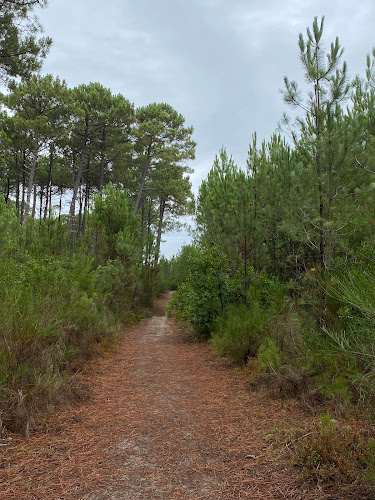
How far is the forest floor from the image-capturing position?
7.70ft

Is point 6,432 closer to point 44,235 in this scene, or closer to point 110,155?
point 44,235

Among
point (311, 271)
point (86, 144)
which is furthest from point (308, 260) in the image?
point (86, 144)

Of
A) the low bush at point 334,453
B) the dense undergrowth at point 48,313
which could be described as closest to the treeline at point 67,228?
the dense undergrowth at point 48,313

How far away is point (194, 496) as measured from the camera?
2299 mm

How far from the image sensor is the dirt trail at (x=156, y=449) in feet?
7.72

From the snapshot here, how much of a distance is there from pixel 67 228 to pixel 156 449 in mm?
14211

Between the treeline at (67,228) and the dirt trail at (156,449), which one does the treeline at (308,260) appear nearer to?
the dirt trail at (156,449)

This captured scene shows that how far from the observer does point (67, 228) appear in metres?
15.9

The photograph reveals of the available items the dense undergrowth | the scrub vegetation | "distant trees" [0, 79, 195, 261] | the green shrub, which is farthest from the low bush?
"distant trees" [0, 79, 195, 261]

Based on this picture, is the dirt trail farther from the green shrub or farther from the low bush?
the green shrub

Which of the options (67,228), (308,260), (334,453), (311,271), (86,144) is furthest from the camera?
(86,144)

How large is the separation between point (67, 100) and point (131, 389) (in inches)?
815

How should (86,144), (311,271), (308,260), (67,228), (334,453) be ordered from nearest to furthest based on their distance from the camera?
(334,453) → (311,271) → (308,260) → (67,228) → (86,144)

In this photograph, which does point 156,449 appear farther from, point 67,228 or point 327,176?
point 67,228
